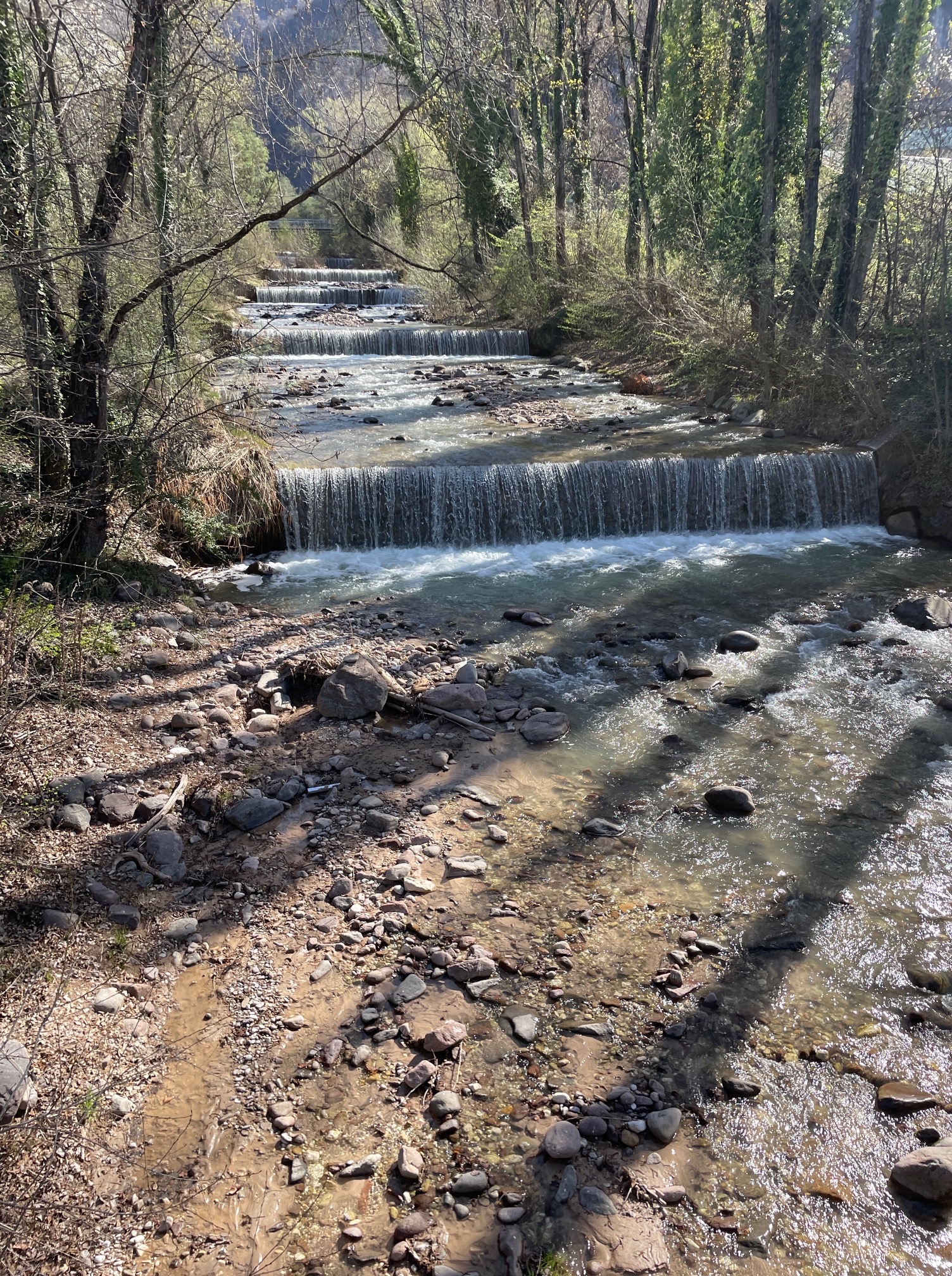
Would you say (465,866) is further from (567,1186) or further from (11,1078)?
(11,1078)

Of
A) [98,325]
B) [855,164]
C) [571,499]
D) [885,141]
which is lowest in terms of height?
[571,499]

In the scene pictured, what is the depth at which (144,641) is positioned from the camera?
561 centimetres

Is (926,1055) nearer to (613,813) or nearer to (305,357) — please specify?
(613,813)

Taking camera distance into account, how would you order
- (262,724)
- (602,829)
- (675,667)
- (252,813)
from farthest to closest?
(675,667) → (262,724) → (602,829) → (252,813)

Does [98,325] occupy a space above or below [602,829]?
above

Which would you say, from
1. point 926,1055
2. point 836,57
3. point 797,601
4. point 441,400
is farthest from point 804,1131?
point 836,57

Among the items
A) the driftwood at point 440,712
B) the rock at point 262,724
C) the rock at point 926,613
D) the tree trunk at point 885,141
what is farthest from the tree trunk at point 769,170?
the rock at point 262,724

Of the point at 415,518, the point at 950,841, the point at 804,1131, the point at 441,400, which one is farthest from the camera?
the point at 441,400

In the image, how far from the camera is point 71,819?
3734 millimetres

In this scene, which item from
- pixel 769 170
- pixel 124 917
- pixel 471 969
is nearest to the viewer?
pixel 471 969

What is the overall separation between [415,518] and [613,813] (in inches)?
207

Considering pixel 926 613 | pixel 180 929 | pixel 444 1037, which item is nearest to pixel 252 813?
pixel 180 929

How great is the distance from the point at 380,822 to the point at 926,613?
535 centimetres

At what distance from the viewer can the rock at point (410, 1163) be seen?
245 cm
